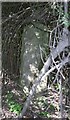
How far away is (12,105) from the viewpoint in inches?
105

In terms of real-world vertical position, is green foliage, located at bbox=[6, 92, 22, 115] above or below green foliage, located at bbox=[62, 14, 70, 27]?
below

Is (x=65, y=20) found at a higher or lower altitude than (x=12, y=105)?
higher

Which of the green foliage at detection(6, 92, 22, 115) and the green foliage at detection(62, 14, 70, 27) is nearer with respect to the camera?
the green foliage at detection(62, 14, 70, 27)

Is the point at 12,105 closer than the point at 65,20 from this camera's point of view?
No

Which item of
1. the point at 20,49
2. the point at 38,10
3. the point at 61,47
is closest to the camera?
the point at 61,47

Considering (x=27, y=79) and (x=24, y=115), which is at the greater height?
(x=27, y=79)

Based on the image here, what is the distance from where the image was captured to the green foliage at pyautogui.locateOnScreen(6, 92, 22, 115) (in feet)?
8.59

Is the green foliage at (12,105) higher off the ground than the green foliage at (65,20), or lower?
lower

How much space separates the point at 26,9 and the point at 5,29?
0.32 meters

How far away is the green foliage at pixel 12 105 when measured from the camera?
262cm

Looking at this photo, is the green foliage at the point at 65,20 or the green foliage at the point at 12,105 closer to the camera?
the green foliage at the point at 65,20

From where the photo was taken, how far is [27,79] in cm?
287

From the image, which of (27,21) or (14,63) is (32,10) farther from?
(14,63)

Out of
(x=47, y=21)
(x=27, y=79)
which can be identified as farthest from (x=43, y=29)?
(x=27, y=79)
